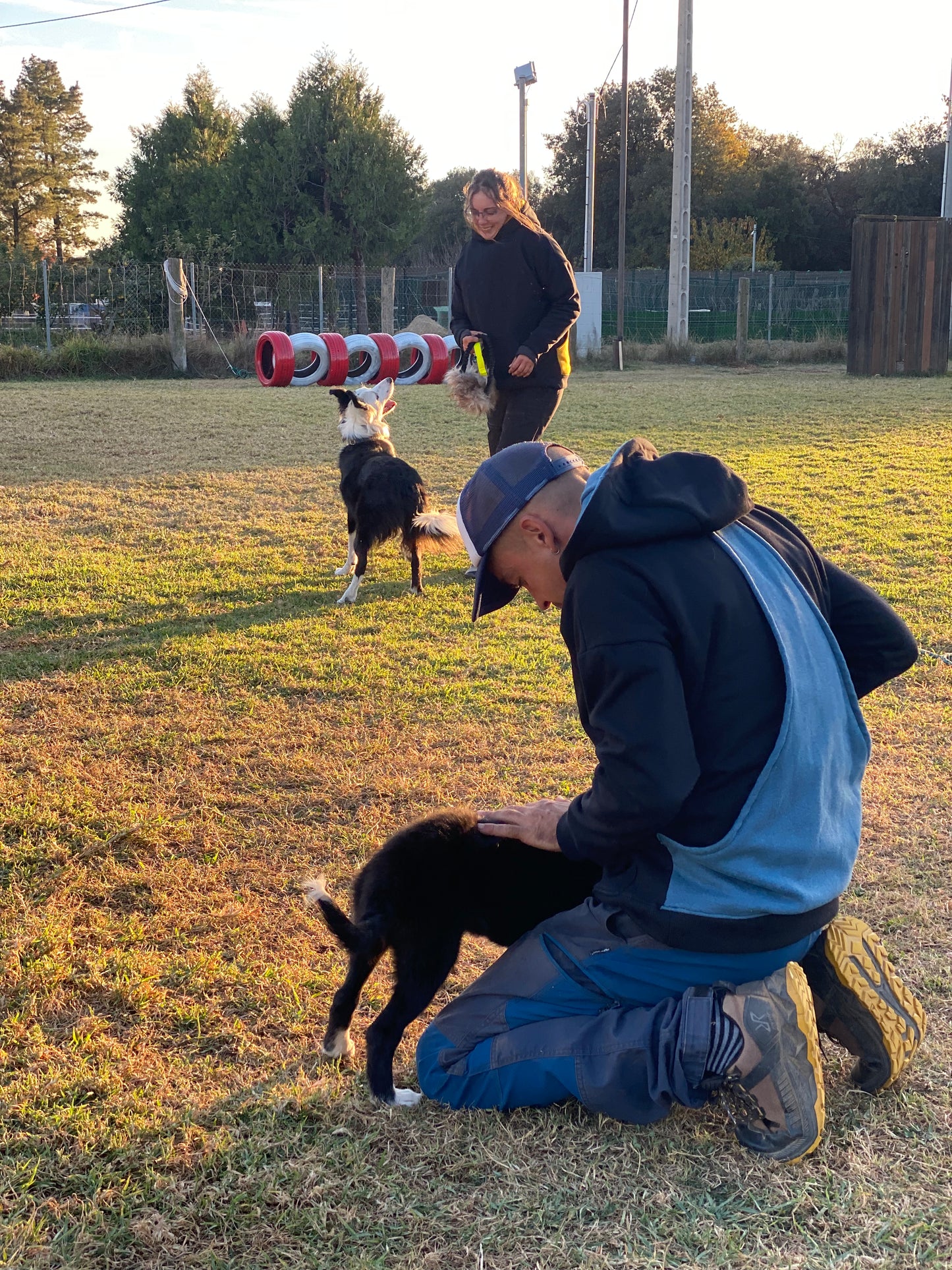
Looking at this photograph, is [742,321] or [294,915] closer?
[294,915]

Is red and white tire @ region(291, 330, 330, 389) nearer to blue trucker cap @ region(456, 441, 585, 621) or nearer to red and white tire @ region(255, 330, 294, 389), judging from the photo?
red and white tire @ region(255, 330, 294, 389)

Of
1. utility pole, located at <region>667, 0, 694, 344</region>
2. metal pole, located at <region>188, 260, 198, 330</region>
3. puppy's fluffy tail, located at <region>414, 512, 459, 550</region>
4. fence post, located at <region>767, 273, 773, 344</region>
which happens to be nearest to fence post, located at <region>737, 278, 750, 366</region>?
utility pole, located at <region>667, 0, 694, 344</region>

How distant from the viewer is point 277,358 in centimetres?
1631

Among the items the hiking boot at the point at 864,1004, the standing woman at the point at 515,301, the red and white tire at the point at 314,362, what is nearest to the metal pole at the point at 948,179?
the red and white tire at the point at 314,362

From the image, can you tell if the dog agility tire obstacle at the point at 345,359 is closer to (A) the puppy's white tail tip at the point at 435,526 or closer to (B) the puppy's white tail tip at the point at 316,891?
(A) the puppy's white tail tip at the point at 435,526

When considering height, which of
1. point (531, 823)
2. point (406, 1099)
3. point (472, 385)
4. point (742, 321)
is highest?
point (742, 321)

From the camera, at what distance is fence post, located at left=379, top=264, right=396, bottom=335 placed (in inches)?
888

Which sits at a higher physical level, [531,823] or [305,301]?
[305,301]

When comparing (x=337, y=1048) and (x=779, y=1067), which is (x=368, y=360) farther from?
(x=779, y=1067)

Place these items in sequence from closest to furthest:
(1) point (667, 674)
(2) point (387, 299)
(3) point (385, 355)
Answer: (1) point (667, 674), (3) point (385, 355), (2) point (387, 299)

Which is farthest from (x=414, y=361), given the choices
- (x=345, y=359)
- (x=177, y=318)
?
(x=177, y=318)

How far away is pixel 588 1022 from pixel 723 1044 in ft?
0.98

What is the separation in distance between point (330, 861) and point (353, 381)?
48.7 feet

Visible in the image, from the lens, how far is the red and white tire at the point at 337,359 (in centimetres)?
1664
